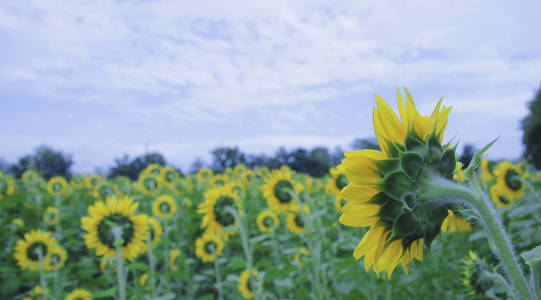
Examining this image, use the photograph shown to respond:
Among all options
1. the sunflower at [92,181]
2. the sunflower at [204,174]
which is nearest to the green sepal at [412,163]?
the sunflower at [204,174]

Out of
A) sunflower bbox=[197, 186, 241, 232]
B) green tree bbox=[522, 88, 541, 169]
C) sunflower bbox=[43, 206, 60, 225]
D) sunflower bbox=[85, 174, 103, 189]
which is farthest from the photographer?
green tree bbox=[522, 88, 541, 169]

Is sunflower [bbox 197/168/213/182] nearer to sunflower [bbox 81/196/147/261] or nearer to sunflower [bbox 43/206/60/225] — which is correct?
sunflower [bbox 43/206/60/225]

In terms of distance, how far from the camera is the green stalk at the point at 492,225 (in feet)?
2.77

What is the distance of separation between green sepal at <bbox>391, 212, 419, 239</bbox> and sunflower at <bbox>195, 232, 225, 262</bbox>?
3.86m

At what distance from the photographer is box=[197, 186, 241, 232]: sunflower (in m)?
3.81

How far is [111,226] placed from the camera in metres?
3.07

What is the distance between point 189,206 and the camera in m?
6.40

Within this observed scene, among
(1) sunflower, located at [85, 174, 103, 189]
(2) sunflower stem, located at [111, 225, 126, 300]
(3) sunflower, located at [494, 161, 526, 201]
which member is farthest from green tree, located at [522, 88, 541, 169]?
(2) sunflower stem, located at [111, 225, 126, 300]

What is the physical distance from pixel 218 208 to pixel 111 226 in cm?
106

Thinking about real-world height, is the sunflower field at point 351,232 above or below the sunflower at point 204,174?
below

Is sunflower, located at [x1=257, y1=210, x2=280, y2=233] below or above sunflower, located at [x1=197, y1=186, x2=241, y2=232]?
below

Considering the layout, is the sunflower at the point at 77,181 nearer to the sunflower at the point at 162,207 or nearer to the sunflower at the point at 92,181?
the sunflower at the point at 92,181

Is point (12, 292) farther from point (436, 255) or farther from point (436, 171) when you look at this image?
point (436, 171)

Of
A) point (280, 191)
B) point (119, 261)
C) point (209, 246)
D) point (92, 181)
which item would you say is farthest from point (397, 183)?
point (92, 181)
